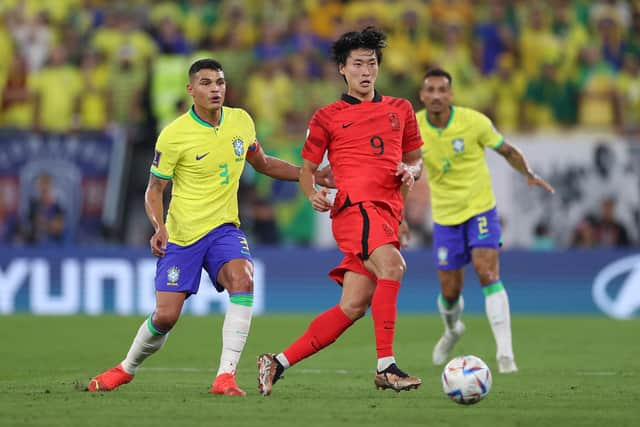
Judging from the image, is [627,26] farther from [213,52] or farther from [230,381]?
[230,381]

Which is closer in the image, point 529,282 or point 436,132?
point 436,132

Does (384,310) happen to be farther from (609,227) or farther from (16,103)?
(16,103)

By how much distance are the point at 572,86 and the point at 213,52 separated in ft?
18.9

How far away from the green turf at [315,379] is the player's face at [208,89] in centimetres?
197

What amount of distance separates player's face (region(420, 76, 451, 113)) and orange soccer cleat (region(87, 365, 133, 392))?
394 centimetres

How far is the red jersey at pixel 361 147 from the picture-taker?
823cm

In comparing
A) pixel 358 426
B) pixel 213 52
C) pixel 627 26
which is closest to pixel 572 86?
pixel 627 26

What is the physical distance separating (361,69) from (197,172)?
4.34 ft

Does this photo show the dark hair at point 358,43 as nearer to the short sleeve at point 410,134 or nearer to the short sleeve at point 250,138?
the short sleeve at point 410,134

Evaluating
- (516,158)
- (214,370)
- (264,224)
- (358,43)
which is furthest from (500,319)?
(264,224)

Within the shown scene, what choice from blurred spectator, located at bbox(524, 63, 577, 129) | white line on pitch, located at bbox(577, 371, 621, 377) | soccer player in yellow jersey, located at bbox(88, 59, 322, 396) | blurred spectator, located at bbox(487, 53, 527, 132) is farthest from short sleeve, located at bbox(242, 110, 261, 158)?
blurred spectator, located at bbox(524, 63, 577, 129)

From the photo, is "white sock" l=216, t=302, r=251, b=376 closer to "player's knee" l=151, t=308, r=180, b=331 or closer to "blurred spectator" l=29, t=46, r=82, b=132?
"player's knee" l=151, t=308, r=180, b=331

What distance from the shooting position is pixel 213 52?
Answer: 787 inches

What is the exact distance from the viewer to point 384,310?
7934mm
